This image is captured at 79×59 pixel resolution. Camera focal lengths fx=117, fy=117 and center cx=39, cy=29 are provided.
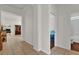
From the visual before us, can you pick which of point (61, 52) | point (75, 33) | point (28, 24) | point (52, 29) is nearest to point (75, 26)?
point (75, 33)

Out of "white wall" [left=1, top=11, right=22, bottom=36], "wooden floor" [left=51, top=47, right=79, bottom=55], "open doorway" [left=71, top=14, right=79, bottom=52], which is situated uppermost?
"white wall" [left=1, top=11, right=22, bottom=36]

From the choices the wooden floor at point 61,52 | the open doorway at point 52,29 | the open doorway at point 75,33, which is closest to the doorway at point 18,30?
the open doorway at point 52,29

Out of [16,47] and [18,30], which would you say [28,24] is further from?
[16,47]

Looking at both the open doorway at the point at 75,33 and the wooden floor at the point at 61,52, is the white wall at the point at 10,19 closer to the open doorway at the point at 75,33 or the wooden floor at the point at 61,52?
the wooden floor at the point at 61,52

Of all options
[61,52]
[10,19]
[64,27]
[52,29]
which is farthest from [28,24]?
[61,52]

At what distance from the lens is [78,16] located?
6.12 ft

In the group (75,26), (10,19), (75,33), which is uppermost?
(10,19)

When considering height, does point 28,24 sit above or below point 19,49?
above

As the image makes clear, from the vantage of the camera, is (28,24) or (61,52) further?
(28,24)

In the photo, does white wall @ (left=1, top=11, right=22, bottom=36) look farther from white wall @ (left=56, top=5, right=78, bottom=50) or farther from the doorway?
white wall @ (left=56, top=5, right=78, bottom=50)

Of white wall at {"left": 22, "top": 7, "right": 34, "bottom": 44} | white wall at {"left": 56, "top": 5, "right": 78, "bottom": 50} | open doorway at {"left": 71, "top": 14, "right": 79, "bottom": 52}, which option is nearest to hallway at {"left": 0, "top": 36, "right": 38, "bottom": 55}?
white wall at {"left": 22, "top": 7, "right": 34, "bottom": 44}

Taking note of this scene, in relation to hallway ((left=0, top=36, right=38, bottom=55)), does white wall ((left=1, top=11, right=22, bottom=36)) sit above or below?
above

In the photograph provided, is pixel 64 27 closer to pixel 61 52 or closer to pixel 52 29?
pixel 52 29
